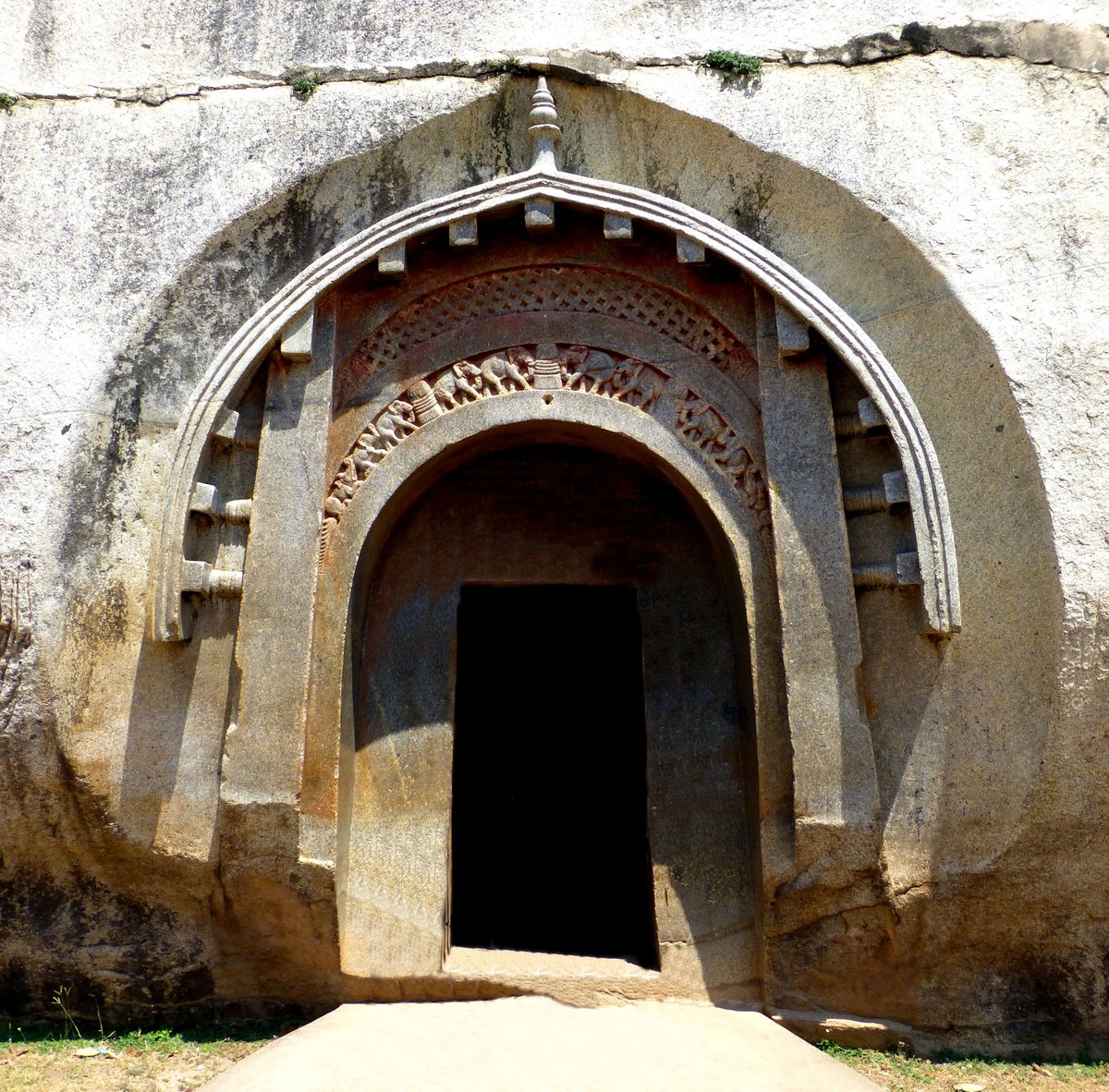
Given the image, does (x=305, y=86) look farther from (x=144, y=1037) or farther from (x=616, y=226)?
(x=144, y=1037)

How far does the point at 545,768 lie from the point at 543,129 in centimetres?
391

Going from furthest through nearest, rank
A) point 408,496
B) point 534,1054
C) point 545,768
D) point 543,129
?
point 545,768 < point 408,496 < point 543,129 < point 534,1054

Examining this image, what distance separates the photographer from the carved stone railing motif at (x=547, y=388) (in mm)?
4531

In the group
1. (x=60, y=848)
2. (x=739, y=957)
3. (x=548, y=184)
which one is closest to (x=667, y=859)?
(x=739, y=957)

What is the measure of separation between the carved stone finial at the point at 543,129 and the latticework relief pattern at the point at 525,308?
1.53 ft

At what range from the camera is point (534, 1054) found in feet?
12.1

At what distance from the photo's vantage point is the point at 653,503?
5.27m

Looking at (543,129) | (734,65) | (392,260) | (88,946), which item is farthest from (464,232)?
(88,946)

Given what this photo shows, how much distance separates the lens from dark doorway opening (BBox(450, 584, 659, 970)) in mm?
6059

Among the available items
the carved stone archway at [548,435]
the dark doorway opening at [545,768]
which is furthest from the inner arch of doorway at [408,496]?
the dark doorway opening at [545,768]

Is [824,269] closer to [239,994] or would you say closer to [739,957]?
[739,957]

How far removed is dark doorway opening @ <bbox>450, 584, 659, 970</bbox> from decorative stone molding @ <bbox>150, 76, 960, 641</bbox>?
77.1 inches

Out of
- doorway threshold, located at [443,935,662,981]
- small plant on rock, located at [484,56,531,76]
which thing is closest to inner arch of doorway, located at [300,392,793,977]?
doorway threshold, located at [443,935,662,981]

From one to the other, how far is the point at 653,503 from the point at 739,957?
86.0 inches
